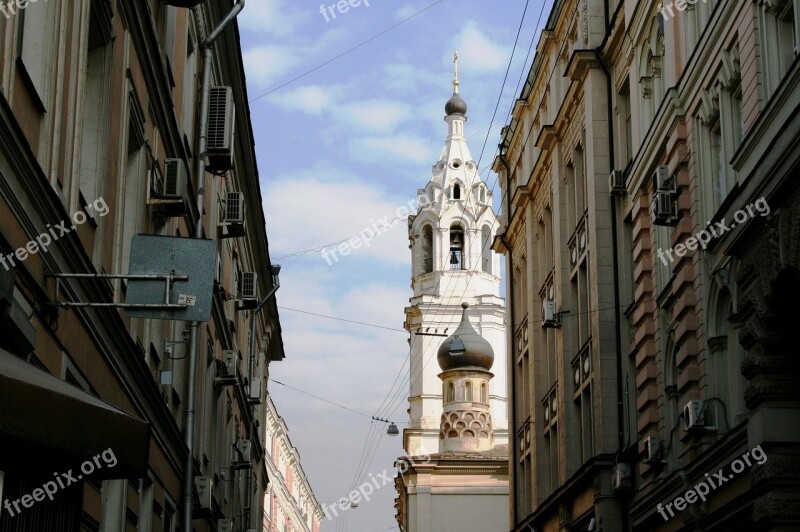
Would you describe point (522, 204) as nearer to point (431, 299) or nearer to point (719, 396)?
point (719, 396)

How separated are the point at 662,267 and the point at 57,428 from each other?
48.7 feet

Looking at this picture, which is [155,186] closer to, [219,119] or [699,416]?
[219,119]

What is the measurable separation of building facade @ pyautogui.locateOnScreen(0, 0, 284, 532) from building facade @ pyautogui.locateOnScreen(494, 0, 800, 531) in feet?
21.7

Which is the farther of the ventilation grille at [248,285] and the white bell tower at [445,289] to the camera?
the white bell tower at [445,289]

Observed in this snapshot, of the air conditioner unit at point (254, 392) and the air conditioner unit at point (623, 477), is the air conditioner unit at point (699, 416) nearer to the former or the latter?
the air conditioner unit at point (623, 477)

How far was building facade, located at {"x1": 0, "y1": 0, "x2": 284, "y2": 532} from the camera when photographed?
10672mm

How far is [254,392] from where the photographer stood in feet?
122

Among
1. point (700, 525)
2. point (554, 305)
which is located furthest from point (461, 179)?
point (700, 525)

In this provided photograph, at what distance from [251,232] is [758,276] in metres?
22.4

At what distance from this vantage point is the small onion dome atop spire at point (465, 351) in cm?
7644

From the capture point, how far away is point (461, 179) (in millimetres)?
88625

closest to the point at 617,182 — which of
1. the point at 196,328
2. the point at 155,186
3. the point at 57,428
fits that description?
the point at 196,328

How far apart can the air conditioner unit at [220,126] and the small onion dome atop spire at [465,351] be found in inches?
2136

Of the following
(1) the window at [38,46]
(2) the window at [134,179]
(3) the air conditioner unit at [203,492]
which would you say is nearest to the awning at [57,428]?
(1) the window at [38,46]
